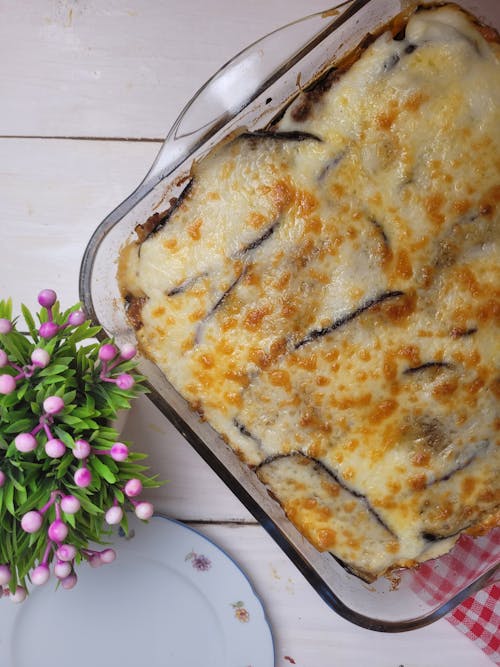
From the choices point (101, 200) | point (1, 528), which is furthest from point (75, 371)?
point (101, 200)

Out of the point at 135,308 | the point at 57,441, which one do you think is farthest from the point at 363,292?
the point at 57,441

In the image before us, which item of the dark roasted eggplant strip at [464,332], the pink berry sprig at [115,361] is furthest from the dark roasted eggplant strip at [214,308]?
the dark roasted eggplant strip at [464,332]

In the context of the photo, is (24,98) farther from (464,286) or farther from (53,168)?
(464,286)

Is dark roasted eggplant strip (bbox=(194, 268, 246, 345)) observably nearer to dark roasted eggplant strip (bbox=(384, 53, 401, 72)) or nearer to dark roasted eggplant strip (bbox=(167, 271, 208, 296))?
dark roasted eggplant strip (bbox=(167, 271, 208, 296))

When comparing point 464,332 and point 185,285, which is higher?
point 464,332

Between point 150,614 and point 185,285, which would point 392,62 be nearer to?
point 185,285

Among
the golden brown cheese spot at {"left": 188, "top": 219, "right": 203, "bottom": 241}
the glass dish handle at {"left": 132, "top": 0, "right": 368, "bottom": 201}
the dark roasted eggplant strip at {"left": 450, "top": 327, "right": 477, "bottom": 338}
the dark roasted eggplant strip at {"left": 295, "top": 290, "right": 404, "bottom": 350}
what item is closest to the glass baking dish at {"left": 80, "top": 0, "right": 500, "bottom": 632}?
the glass dish handle at {"left": 132, "top": 0, "right": 368, "bottom": 201}
